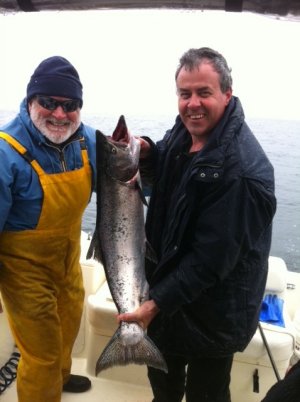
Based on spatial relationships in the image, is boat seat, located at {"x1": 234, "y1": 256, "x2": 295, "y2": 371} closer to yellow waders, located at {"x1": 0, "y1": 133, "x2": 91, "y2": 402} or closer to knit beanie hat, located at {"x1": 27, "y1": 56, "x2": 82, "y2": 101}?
yellow waders, located at {"x1": 0, "y1": 133, "x2": 91, "y2": 402}

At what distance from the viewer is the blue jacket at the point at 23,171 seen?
104 inches

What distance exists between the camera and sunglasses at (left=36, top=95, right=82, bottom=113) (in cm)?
284

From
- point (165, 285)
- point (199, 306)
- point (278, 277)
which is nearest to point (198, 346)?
point (199, 306)

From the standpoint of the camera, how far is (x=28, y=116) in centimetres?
289

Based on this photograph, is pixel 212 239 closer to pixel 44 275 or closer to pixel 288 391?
pixel 288 391

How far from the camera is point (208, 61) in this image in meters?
2.15

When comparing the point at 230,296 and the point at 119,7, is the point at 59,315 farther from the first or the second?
the point at 119,7

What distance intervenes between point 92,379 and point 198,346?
181 centimetres

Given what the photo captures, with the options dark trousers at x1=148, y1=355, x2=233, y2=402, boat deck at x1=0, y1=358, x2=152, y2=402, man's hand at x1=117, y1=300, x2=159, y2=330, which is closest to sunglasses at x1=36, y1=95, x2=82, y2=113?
man's hand at x1=117, y1=300, x2=159, y2=330

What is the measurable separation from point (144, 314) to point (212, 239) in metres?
0.66

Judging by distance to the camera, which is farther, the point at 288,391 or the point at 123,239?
the point at 123,239

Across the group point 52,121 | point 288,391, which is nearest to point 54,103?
point 52,121

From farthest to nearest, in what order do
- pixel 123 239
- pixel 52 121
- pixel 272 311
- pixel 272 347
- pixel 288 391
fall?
1. pixel 272 311
2. pixel 272 347
3. pixel 52 121
4. pixel 123 239
5. pixel 288 391

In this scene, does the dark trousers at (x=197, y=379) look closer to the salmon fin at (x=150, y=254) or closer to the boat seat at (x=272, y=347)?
the boat seat at (x=272, y=347)
